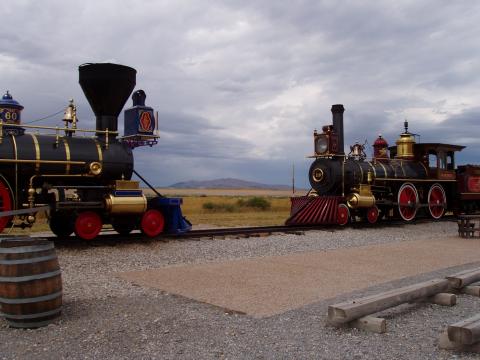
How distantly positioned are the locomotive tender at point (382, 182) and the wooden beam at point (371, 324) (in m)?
11.6

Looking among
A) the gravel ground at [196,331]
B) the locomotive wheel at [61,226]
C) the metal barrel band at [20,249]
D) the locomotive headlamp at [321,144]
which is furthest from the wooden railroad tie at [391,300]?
the locomotive headlamp at [321,144]

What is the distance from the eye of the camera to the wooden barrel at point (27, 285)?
4.98 m

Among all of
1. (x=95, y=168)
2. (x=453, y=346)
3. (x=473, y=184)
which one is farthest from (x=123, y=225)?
(x=473, y=184)

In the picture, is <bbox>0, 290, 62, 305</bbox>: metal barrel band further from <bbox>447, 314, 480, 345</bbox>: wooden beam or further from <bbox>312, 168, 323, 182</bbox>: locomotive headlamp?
<bbox>312, 168, 323, 182</bbox>: locomotive headlamp

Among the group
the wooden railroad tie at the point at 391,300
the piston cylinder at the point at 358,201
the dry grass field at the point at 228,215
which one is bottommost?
the dry grass field at the point at 228,215

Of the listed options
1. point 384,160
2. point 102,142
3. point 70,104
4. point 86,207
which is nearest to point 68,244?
point 86,207

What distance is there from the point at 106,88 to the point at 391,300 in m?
8.52

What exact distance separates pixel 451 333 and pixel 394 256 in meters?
6.30

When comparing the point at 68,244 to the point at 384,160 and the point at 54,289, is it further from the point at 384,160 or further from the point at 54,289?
the point at 384,160

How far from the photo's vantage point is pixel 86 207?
10.8 metres

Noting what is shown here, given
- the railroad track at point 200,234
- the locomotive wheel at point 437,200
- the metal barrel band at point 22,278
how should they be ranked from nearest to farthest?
the metal barrel band at point 22,278 → the railroad track at point 200,234 → the locomotive wheel at point 437,200

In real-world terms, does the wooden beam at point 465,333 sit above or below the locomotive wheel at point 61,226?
below

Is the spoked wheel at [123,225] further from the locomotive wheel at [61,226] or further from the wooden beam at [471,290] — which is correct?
the wooden beam at [471,290]

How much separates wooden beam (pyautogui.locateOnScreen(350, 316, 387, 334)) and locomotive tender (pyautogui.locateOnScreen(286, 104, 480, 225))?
38.1 feet
